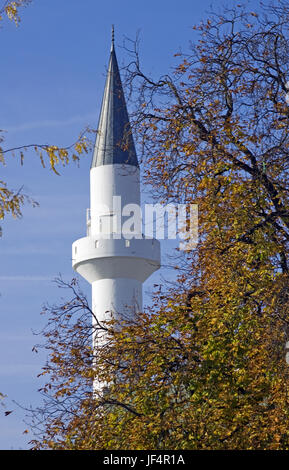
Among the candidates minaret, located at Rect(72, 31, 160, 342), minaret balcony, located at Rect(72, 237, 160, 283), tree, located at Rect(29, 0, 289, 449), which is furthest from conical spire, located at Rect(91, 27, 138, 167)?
tree, located at Rect(29, 0, 289, 449)

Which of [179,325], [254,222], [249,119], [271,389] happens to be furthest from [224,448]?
[249,119]

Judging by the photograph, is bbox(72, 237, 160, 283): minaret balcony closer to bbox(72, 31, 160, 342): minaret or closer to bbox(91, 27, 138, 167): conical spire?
bbox(72, 31, 160, 342): minaret

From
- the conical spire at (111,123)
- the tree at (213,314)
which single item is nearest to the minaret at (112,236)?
the conical spire at (111,123)

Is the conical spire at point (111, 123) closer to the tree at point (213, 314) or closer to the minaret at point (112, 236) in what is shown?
the minaret at point (112, 236)

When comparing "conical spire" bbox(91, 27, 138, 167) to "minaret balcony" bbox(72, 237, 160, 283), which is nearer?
"conical spire" bbox(91, 27, 138, 167)

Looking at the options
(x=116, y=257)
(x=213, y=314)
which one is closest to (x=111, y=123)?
(x=116, y=257)

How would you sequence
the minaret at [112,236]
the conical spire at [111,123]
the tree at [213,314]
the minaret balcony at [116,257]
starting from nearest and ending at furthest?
the tree at [213,314], the conical spire at [111,123], the minaret at [112,236], the minaret balcony at [116,257]

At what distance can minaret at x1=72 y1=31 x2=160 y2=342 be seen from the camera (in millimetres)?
46000

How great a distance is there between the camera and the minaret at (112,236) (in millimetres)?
46000

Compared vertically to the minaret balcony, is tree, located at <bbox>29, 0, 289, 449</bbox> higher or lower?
lower

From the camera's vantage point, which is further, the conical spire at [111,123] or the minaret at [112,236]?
the minaret at [112,236]
